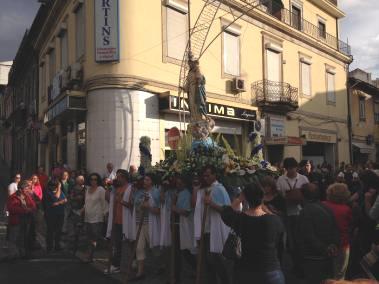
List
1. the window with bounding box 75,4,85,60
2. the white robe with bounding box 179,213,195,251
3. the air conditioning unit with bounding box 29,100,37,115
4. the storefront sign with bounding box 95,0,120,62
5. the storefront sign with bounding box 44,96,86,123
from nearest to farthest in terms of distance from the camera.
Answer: the white robe with bounding box 179,213,195,251 < the storefront sign with bounding box 95,0,120,62 < the storefront sign with bounding box 44,96,86,123 < the window with bounding box 75,4,85,60 < the air conditioning unit with bounding box 29,100,37,115

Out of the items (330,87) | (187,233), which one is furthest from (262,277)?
(330,87)

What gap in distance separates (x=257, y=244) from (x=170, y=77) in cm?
1165

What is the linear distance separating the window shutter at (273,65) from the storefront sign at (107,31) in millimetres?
8152

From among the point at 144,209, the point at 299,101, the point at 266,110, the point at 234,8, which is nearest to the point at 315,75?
the point at 299,101

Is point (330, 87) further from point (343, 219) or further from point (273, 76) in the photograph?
point (343, 219)

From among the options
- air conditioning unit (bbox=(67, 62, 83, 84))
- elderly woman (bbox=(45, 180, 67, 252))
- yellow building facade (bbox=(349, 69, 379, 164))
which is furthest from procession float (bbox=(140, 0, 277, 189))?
yellow building facade (bbox=(349, 69, 379, 164))

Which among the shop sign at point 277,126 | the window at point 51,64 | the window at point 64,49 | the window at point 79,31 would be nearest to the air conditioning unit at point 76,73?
the window at point 79,31

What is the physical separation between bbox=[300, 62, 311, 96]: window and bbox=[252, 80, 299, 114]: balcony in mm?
1841

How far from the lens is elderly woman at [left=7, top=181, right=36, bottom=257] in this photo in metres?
8.92

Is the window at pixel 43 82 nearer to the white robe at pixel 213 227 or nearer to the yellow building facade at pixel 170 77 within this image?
the yellow building facade at pixel 170 77

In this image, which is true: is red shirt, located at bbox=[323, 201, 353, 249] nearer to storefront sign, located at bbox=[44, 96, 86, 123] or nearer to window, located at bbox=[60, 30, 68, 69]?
storefront sign, located at bbox=[44, 96, 86, 123]

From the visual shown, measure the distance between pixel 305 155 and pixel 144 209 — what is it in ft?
57.9

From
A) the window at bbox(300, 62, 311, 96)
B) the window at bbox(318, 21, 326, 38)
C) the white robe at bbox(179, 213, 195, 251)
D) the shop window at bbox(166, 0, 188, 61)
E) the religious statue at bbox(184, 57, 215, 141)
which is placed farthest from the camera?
the window at bbox(318, 21, 326, 38)

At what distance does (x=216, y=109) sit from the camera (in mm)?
15648
